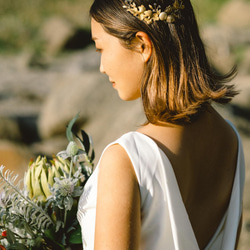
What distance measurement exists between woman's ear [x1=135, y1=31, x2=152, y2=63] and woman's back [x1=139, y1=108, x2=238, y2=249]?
28cm

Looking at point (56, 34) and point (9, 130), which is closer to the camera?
point (9, 130)

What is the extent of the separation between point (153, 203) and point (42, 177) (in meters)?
0.50

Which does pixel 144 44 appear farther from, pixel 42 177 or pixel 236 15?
pixel 236 15

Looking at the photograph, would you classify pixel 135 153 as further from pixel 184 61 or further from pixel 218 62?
pixel 218 62

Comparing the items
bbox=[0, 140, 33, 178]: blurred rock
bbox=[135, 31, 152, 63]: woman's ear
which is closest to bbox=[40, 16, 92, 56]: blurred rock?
bbox=[0, 140, 33, 178]: blurred rock

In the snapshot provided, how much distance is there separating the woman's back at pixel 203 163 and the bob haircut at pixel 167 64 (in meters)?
0.06

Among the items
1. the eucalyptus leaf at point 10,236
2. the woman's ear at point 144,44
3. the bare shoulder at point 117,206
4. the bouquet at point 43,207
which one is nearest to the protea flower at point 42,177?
the bouquet at point 43,207

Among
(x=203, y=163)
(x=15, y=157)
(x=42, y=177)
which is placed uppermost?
(x=203, y=163)

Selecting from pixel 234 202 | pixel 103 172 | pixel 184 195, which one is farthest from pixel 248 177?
pixel 103 172

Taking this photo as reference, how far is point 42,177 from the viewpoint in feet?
5.45

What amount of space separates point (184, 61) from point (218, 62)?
971 cm

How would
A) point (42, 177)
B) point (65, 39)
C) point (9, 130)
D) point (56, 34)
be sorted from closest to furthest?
point (42, 177) → point (9, 130) → point (65, 39) → point (56, 34)

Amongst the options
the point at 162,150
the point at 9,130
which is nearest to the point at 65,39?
the point at 9,130

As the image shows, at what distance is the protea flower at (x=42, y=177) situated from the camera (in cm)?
166
